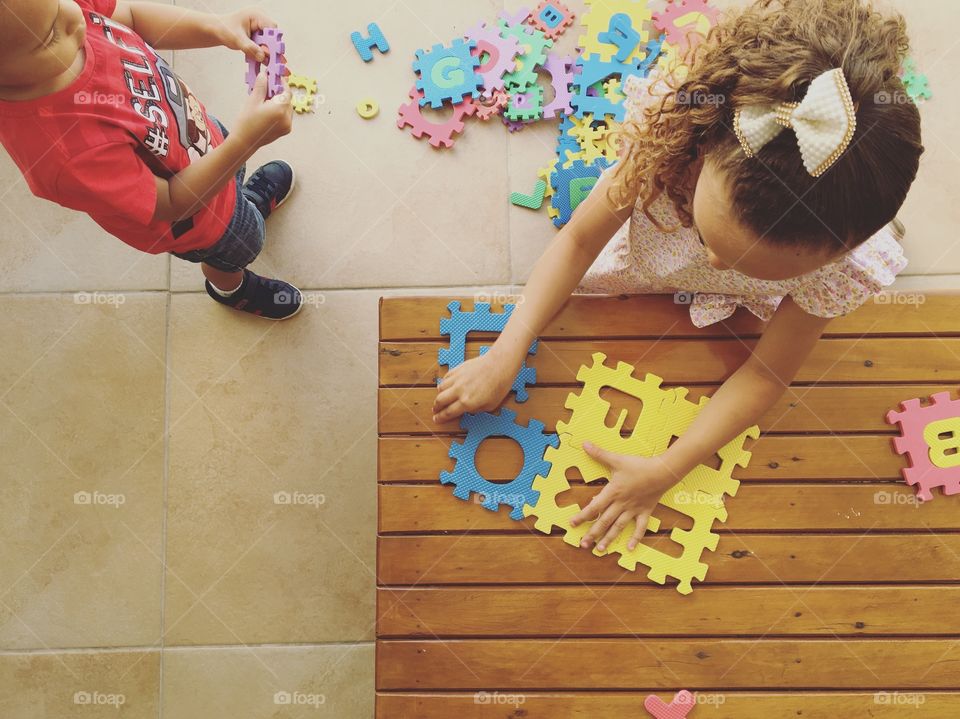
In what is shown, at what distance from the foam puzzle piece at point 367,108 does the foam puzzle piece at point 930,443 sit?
1340mm

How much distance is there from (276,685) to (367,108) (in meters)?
1.43

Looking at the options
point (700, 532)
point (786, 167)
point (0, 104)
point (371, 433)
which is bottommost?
point (371, 433)

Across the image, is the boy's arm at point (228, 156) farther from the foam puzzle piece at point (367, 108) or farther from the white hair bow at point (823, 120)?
the white hair bow at point (823, 120)

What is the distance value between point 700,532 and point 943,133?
4.22 ft

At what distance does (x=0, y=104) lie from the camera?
995 millimetres

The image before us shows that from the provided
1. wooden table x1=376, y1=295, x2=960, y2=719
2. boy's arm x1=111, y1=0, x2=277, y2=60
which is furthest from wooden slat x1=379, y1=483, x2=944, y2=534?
boy's arm x1=111, y1=0, x2=277, y2=60

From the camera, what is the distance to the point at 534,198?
1.72 metres

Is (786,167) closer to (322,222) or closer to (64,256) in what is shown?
(322,222)

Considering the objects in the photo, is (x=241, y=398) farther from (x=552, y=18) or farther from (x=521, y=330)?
(x=552, y=18)

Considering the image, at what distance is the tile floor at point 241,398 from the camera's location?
1.65 m

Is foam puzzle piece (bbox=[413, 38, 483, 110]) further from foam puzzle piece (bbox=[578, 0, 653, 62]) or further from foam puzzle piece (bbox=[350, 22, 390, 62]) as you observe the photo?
foam puzzle piece (bbox=[578, 0, 653, 62])

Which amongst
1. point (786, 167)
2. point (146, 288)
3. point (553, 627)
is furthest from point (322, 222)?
point (786, 167)

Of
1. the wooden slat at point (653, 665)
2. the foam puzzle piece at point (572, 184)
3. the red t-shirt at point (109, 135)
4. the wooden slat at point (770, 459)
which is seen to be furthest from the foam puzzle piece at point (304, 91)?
the wooden slat at point (653, 665)

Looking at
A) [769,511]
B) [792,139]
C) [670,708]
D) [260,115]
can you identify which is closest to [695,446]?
[769,511]
